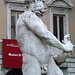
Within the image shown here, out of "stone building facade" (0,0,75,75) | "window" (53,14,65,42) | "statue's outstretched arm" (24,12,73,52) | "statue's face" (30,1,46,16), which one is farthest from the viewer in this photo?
"window" (53,14,65,42)

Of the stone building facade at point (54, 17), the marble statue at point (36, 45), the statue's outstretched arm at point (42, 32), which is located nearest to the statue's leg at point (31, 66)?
the marble statue at point (36, 45)

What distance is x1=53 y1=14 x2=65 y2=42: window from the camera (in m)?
22.9

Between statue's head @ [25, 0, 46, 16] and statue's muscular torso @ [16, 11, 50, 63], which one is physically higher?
statue's head @ [25, 0, 46, 16]

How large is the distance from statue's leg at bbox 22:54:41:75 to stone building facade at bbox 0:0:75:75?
1481 cm

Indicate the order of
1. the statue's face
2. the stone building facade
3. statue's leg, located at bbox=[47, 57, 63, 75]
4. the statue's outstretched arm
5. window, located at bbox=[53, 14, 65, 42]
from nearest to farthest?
the statue's outstretched arm
statue's leg, located at bbox=[47, 57, 63, 75]
the statue's face
the stone building facade
window, located at bbox=[53, 14, 65, 42]

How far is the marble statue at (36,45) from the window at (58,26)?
16.0m

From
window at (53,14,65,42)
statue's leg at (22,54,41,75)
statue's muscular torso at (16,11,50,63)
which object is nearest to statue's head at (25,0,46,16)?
statue's muscular torso at (16,11,50,63)

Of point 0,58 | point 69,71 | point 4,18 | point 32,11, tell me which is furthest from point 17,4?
point 32,11

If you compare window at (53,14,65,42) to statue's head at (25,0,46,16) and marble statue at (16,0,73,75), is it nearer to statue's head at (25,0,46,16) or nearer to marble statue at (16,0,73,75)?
statue's head at (25,0,46,16)

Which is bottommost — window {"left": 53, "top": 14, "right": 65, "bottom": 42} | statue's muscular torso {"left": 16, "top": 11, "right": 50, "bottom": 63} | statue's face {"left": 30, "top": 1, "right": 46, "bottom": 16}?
window {"left": 53, "top": 14, "right": 65, "bottom": 42}

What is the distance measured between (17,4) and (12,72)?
3222 millimetres

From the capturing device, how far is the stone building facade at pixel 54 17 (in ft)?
70.8

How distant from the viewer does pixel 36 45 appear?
677cm

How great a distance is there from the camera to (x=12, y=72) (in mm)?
21656
